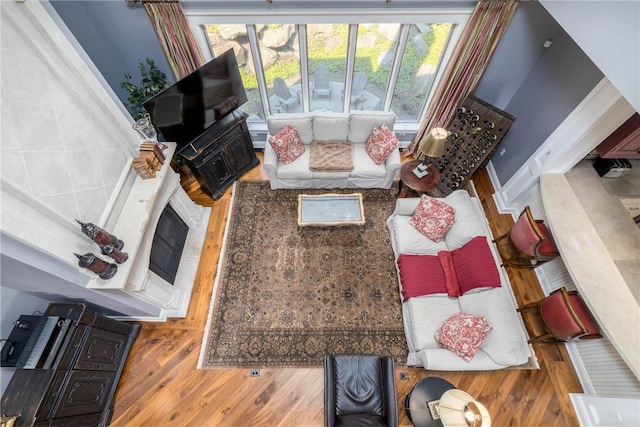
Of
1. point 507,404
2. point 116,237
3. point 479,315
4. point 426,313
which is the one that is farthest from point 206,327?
point 507,404

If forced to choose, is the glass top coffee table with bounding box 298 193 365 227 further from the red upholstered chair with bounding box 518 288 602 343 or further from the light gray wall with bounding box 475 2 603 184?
the light gray wall with bounding box 475 2 603 184

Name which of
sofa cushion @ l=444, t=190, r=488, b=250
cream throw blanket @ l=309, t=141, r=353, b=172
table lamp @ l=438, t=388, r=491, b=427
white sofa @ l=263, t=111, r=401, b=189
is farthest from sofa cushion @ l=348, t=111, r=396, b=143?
table lamp @ l=438, t=388, r=491, b=427

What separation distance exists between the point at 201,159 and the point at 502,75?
4256 mm

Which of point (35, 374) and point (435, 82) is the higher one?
point (435, 82)

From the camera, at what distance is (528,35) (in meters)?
3.73

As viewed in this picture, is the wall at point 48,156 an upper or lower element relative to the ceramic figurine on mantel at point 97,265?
upper

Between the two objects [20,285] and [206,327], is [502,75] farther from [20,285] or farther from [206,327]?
[20,285]

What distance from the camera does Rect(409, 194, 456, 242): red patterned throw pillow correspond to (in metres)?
3.79

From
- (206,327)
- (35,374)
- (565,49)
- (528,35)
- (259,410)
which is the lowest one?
(259,410)

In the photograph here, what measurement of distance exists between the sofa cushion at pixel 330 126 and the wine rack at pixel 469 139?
5.03 ft

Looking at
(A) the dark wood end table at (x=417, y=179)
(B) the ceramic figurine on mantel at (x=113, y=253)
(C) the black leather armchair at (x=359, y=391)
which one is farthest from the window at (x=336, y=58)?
(C) the black leather armchair at (x=359, y=391)

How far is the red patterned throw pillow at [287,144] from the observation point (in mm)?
4383

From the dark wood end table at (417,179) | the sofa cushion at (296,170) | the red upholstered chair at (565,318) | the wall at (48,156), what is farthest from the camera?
the sofa cushion at (296,170)

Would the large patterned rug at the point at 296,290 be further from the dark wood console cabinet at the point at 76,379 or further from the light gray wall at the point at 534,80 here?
the light gray wall at the point at 534,80
